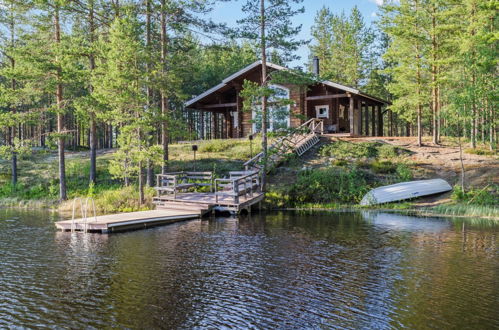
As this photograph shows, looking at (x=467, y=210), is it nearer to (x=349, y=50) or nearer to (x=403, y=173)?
(x=403, y=173)

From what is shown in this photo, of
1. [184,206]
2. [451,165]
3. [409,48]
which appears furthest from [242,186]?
[409,48]

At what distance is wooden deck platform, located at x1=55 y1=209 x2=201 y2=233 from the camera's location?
571 inches

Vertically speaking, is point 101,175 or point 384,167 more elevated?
point 384,167

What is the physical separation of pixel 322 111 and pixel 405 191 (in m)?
12.8

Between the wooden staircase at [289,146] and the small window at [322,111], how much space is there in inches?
44.2

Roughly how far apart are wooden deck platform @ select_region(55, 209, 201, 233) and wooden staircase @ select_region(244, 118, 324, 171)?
16.6 ft

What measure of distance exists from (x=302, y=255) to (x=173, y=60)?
44.9ft

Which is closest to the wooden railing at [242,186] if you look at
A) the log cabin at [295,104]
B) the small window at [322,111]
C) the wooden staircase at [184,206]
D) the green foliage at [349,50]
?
the wooden staircase at [184,206]

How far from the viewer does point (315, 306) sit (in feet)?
22.8

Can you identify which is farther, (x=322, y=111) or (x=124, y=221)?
(x=322, y=111)

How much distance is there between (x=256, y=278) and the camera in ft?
28.3

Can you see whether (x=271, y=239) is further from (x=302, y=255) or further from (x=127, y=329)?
(x=127, y=329)

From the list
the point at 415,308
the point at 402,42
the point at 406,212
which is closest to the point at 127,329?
the point at 415,308

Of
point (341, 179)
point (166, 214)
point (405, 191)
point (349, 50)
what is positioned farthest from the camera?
point (349, 50)
